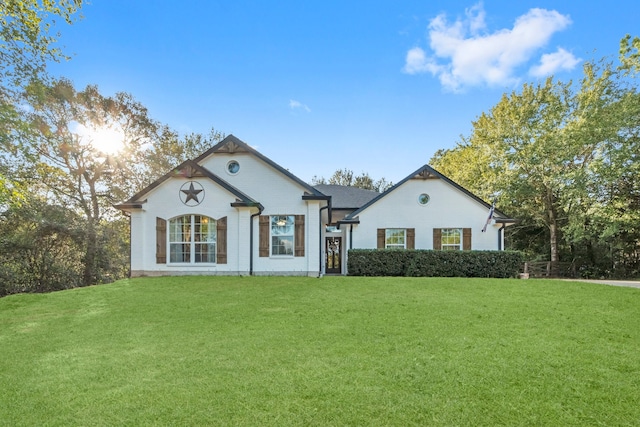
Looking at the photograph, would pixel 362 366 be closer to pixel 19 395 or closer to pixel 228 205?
pixel 19 395

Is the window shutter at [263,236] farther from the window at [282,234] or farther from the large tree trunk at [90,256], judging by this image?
the large tree trunk at [90,256]

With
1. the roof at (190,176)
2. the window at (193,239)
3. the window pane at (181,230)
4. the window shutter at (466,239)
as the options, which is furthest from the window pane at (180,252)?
the window shutter at (466,239)

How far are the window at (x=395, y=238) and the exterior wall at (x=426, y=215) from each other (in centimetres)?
22

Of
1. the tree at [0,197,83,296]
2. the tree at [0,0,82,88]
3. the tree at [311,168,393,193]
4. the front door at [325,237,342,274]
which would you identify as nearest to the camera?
the tree at [0,0,82,88]

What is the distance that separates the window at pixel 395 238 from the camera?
54.9 feet

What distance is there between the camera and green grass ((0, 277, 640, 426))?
3.02m

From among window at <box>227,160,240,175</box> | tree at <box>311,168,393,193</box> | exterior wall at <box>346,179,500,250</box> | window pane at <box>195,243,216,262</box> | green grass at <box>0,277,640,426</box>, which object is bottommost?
green grass at <box>0,277,640,426</box>

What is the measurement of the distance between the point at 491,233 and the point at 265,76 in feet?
43.2

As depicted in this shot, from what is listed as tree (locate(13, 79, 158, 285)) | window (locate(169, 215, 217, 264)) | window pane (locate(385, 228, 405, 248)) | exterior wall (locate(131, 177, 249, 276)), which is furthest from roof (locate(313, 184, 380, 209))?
tree (locate(13, 79, 158, 285))

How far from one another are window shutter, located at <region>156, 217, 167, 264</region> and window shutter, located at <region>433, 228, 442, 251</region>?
40.3ft

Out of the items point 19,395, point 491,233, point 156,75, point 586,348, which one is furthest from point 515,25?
point 19,395

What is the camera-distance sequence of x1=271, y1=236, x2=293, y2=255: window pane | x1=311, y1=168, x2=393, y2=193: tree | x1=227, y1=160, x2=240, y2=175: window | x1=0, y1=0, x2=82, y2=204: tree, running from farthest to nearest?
1. x1=311, y1=168, x2=393, y2=193: tree
2. x1=227, y1=160, x2=240, y2=175: window
3. x1=271, y1=236, x2=293, y2=255: window pane
4. x1=0, y1=0, x2=82, y2=204: tree

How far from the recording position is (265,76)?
15.2 meters

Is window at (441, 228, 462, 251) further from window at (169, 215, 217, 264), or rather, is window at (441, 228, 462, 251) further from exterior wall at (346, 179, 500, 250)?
window at (169, 215, 217, 264)
